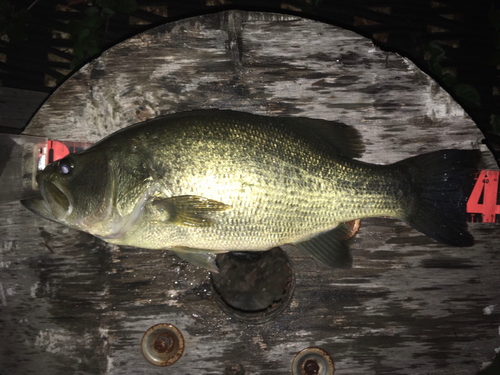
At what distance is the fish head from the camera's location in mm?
1693

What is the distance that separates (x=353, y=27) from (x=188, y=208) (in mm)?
2073

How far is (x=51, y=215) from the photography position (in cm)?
179

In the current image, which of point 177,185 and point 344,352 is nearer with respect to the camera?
point 177,185

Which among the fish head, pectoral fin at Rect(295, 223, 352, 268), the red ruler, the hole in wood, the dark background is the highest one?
the dark background

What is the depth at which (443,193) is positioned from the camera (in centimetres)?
187

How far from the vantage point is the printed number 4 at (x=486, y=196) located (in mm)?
2125

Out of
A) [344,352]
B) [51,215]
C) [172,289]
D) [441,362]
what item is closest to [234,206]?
[172,289]

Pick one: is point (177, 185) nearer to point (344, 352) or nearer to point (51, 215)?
point (51, 215)

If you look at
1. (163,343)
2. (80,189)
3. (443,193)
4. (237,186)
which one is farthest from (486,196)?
(80,189)

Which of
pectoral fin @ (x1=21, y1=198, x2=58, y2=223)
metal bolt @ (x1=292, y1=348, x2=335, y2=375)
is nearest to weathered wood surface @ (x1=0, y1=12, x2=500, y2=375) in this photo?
metal bolt @ (x1=292, y1=348, x2=335, y2=375)

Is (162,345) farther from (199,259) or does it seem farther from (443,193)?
(443,193)

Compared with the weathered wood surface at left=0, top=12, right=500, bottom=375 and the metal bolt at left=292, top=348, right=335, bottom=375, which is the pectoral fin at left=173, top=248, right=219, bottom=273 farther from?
the metal bolt at left=292, top=348, right=335, bottom=375

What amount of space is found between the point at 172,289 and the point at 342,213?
1.18m

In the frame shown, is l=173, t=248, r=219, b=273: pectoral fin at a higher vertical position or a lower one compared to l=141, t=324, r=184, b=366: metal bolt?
higher
